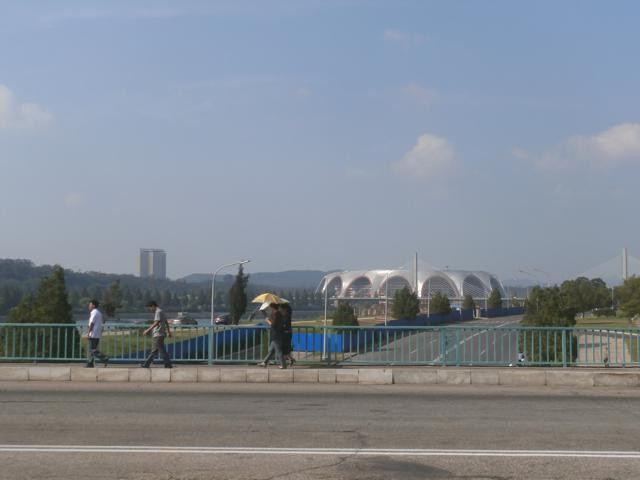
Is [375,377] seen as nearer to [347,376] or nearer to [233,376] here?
[347,376]

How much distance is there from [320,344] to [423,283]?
16496cm

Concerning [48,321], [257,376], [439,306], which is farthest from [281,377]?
[439,306]

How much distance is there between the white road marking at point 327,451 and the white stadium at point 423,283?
6624 inches

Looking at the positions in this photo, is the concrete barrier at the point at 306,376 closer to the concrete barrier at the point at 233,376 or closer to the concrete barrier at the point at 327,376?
the concrete barrier at the point at 327,376

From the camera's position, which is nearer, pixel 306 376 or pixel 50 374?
pixel 306 376

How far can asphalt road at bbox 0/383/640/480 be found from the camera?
24.4ft

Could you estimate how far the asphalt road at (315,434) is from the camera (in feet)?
24.4

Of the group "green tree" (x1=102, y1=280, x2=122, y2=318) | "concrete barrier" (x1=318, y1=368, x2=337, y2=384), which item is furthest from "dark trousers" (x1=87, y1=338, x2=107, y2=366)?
"green tree" (x1=102, y1=280, x2=122, y2=318)

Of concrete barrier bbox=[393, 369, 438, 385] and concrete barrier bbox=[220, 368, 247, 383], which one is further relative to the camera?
concrete barrier bbox=[220, 368, 247, 383]

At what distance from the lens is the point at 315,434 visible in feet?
31.0

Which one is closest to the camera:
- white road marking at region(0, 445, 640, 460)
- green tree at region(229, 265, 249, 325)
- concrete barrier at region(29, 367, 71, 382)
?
white road marking at region(0, 445, 640, 460)

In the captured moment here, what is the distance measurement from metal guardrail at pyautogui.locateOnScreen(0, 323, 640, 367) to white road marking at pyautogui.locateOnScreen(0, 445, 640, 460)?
8236mm

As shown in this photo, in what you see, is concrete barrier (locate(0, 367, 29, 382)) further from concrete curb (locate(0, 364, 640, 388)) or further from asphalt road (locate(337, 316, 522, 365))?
asphalt road (locate(337, 316, 522, 365))

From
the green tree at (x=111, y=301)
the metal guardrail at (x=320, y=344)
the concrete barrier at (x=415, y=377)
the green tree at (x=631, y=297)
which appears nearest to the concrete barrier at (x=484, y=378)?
the concrete barrier at (x=415, y=377)
